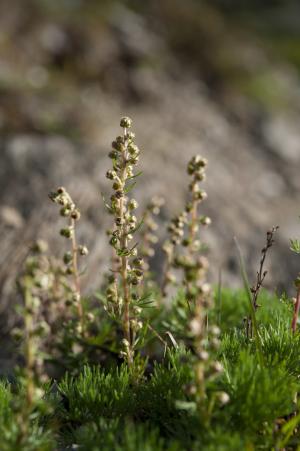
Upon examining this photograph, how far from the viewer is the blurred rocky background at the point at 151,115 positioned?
508 cm

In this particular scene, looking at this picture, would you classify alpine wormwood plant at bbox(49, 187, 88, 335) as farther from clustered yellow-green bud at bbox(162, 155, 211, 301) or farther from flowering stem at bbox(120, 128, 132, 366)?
clustered yellow-green bud at bbox(162, 155, 211, 301)

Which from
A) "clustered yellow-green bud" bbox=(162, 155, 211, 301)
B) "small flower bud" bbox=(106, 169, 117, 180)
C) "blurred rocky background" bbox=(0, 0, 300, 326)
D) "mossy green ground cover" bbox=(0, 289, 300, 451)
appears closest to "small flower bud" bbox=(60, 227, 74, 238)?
"small flower bud" bbox=(106, 169, 117, 180)

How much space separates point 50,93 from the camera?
8.10 metres

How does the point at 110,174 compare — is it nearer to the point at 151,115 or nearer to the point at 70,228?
the point at 70,228

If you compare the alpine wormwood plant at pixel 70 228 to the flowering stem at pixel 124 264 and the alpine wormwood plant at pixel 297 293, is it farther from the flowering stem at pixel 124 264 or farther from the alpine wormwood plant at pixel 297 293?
the alpine wormwood plant at pixel 297 293

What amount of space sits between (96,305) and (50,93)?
5.22m

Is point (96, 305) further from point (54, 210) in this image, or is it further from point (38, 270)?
point (38, 270)

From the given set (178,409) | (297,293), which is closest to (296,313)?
(297,293)

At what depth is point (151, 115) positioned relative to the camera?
868 cm

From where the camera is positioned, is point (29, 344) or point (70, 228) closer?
point (29, 344)

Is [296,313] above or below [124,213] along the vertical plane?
below

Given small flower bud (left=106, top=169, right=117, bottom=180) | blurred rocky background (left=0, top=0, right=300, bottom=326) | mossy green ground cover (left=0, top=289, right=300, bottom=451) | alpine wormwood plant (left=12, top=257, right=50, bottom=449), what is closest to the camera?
alpine wormwood plant (left=12, top=257, right=50, bottom=449)

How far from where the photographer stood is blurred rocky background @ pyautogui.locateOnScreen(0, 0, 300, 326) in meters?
5.08

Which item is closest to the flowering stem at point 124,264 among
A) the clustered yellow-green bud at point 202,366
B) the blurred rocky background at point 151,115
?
the clustered yellow-green bud at point 202,366
